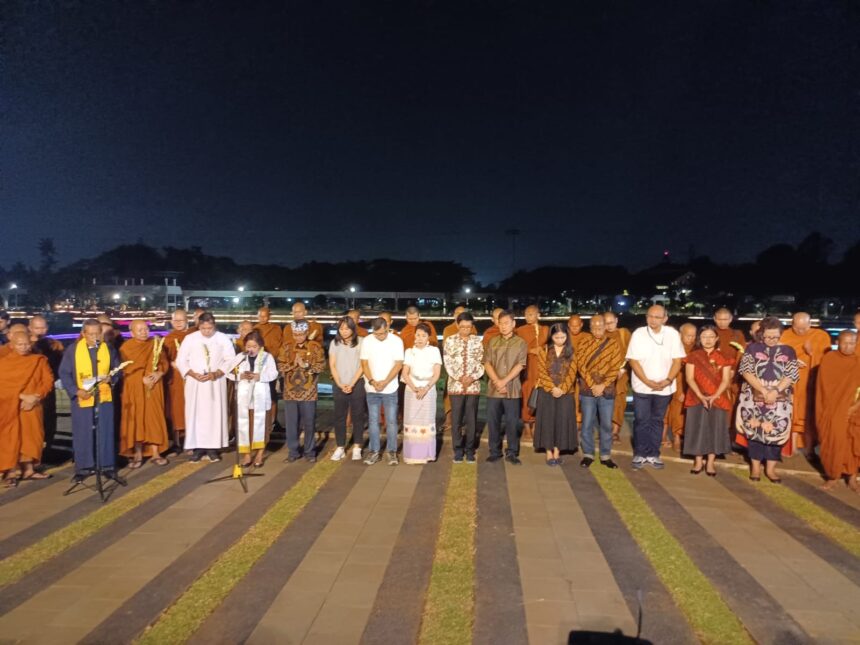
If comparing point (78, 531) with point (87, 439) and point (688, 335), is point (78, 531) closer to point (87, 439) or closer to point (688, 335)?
point (87, 439)

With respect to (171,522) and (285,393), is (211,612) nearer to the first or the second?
(171,522)

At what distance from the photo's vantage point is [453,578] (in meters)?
4.22

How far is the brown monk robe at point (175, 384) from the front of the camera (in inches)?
310

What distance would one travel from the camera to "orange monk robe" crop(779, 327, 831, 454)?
7.53 meters

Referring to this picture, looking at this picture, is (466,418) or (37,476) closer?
(37,476)

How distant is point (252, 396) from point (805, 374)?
7.68 m

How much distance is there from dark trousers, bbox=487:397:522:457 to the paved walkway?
66cm

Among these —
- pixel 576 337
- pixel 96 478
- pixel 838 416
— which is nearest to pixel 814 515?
pixel 838 416

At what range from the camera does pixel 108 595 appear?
3.96 m

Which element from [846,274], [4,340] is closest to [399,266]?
[846,274]

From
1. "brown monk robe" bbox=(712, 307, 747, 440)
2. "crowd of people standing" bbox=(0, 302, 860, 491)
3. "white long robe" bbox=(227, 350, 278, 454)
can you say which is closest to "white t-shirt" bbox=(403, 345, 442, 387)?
"crowd of people standing" bbox=(0, 302, 860, 491)

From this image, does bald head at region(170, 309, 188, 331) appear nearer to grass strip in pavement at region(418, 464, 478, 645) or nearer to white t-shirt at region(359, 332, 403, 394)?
white t-shirt at region(359, 332, 403, 394)

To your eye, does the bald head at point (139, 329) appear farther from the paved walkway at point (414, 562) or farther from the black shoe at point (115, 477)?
the paved walkway at point (414, 562)

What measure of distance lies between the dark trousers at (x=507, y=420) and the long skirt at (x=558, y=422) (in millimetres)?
335
